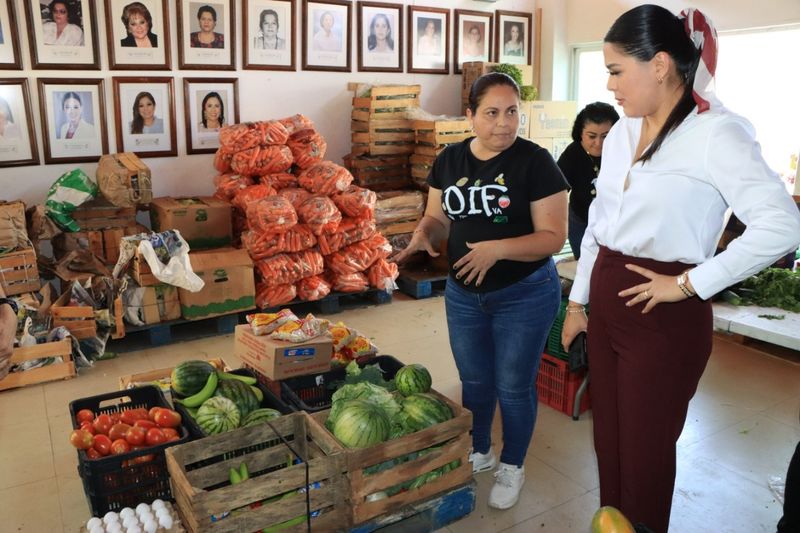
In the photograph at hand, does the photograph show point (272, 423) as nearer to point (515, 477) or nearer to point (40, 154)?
point (515, 477)

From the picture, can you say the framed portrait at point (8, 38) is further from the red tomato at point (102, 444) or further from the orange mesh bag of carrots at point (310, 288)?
the red tomato at point (102, 444)

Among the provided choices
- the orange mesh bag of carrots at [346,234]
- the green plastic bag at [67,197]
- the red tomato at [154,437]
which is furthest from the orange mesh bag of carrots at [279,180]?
the red tomato at [154,437]

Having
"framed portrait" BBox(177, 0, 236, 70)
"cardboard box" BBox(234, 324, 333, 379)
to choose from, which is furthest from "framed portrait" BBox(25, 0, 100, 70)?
"cardboard box" BBox(234, 324, 333, 379)

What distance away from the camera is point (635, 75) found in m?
1.59

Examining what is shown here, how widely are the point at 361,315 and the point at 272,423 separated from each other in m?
2.91

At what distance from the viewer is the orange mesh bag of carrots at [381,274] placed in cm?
545

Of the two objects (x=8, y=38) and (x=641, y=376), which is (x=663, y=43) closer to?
(x=641, y=376)

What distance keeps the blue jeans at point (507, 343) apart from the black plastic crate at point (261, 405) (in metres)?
0.78

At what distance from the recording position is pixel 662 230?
5.31 feet

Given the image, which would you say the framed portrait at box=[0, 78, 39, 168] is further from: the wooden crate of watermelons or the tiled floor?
the wooden crate of watermelons

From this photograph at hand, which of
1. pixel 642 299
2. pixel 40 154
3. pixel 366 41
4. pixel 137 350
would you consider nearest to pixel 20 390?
pixel 137 350

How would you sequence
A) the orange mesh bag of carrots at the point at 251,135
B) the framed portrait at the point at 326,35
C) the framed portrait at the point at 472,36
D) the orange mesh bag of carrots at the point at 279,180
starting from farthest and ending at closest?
the framed portrait at the point at 472,36 → the framed portrait at the point at 326,35 → the orange mesh bag of carrots at the point at 279,180 → the orange mesh bag of carrots at the point at 251,135

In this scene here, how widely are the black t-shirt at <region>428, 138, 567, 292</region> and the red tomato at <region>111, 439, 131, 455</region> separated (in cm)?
138

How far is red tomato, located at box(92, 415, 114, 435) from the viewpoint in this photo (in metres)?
2.51
